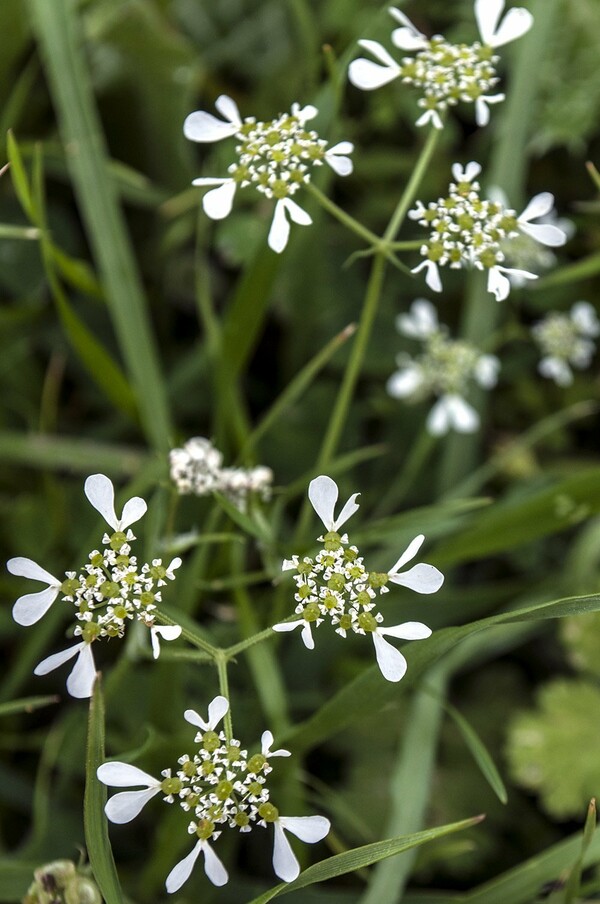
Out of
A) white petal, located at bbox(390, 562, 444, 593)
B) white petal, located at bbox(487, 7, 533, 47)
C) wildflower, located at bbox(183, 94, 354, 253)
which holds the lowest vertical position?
white petal, located at bbox(390, 562, 444, 593)

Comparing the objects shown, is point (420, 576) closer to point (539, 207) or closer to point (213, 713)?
point (213, 713)

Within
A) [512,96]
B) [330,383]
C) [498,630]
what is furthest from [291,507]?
[512,96]

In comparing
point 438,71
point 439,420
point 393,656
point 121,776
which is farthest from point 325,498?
point 439,420

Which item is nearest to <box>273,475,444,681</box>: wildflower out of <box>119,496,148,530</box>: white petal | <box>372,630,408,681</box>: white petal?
<box>372,630,408,681</box>: white petal

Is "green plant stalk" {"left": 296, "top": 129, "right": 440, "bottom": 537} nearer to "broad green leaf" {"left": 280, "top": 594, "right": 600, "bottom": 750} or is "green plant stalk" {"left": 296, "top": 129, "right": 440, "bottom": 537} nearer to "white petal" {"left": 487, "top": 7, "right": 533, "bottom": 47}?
"white petal" {"left": 487, "top": 7, "right": 533, "bottom": 47}

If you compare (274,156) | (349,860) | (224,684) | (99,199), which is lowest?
(349,860)

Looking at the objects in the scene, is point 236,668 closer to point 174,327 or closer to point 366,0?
point 174,327
